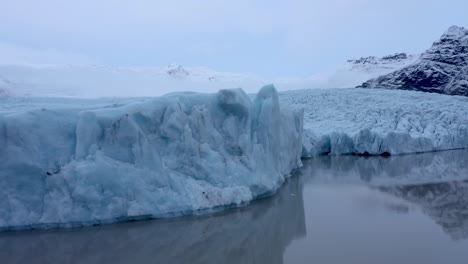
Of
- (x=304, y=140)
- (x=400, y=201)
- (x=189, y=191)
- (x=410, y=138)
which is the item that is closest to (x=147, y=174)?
(x=189, y=191)

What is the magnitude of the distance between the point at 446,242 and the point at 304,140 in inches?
447

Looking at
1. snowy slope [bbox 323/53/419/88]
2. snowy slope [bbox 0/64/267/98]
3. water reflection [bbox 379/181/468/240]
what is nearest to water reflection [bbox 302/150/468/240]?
water reflection [bbox 379/181/468/240]

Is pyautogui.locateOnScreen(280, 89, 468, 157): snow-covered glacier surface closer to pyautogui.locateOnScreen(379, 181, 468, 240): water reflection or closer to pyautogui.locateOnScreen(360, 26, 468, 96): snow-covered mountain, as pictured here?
pyautogui.locateOnScreen(379, 181, 468, 240): water reflection

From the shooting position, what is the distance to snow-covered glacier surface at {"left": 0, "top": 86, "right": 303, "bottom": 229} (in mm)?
6156

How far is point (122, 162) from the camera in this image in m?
6.62

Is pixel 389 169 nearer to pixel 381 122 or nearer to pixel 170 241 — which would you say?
pixel 381 122

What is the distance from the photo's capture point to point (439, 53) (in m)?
44.1

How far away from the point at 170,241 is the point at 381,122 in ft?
56.3

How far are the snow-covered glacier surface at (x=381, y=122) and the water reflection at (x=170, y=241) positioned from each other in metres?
10.5

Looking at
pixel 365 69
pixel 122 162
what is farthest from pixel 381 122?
pixel 365 69

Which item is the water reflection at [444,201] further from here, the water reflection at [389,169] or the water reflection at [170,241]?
the water reflection at [170,241]

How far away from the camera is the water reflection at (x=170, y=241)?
501 centimetres

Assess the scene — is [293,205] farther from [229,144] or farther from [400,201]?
[400,201]

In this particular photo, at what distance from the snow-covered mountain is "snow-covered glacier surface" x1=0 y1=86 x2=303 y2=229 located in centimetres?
3639
